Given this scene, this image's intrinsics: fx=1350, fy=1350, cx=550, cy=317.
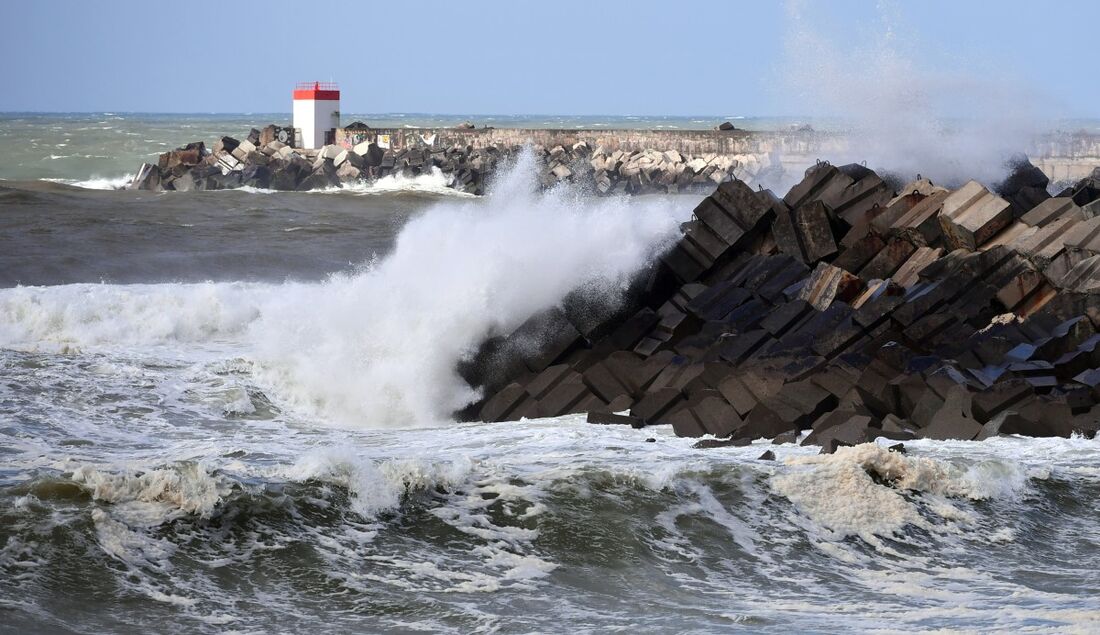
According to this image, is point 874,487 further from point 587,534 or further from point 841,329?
point 841,329

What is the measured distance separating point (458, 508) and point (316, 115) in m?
28.7

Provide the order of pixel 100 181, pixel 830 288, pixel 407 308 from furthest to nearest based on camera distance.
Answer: pixel 100 181
pixel 407 308
pixel 830 288

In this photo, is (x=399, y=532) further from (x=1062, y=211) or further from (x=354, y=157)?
(x=354, y=157)

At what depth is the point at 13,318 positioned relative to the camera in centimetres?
1088

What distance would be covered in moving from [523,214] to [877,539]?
542cm

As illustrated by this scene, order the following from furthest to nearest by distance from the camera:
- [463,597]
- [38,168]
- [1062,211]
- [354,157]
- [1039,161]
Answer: [38,168]
[354,157]
[1039,161]
[1062,211]
[463,597]

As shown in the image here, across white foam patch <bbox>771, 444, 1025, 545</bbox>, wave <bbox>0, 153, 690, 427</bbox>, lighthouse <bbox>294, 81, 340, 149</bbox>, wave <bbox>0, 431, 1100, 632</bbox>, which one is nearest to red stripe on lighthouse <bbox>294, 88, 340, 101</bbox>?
lighthouse <bbox>294, 81, 340, 149</bbox>

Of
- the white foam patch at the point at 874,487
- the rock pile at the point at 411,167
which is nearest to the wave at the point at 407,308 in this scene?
the white foam patch at the point at 874,487

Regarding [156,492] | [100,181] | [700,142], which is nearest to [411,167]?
[700,142]

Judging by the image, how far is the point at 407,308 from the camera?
9.61 metres

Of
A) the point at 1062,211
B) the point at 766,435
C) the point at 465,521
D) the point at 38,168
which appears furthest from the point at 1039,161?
the point at 38,168

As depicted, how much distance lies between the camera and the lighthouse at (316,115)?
33.4 meters

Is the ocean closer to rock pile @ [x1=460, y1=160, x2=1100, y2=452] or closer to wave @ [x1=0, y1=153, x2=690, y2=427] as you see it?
wave @ [x1=0, y1=153, x2=690, y2=427]

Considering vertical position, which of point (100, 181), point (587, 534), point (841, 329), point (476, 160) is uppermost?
point (841, 329)
